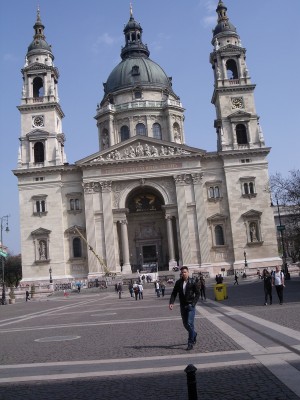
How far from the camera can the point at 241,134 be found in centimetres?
6141

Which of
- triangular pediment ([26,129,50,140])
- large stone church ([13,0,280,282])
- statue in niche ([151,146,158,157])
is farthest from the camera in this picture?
triangular pediment ([26,129,50,140])

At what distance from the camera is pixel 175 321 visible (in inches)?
605

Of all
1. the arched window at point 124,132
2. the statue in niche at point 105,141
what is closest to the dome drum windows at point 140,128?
the arched window at point 124,132

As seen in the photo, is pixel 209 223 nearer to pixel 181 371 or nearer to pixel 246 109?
pixel 246 109

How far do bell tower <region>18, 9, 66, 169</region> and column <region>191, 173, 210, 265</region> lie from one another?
17549 millimetres

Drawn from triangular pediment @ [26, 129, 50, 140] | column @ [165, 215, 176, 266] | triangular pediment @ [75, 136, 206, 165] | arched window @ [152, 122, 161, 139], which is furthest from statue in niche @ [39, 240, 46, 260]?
arched window @ [152, 122, 161, 139]

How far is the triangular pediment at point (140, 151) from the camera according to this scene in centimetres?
5925

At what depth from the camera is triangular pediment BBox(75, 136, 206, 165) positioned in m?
59.2

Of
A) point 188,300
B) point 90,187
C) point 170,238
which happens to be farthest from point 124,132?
point 188,300

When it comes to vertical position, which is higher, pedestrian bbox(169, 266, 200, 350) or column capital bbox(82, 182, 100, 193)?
column capital bbox(82, 182, 100, 193)

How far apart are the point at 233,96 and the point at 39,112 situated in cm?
2534

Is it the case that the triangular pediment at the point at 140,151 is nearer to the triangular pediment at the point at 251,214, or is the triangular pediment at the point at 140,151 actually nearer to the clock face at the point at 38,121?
the clock face at the point at 38,121

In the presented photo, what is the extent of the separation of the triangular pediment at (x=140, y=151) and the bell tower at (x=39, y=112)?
5089mm

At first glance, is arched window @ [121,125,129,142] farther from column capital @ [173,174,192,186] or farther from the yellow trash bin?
the yellow trash bin
